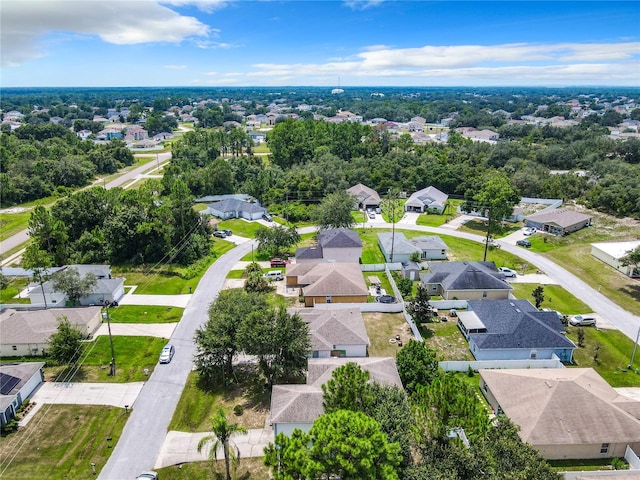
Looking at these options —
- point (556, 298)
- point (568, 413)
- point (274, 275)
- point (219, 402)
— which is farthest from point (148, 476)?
point (556, 298)

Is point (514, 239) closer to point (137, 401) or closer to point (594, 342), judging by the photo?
point (594, 342)

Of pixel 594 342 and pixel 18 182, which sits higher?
pixel 18 182

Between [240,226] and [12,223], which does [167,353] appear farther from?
[12,223]

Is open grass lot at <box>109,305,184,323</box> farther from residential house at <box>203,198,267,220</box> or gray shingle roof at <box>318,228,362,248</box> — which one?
residential house at <box>203,198,267,220</box>

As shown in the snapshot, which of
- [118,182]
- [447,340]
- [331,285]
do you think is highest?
[118,182]

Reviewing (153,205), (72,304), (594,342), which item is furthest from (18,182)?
(594,342)

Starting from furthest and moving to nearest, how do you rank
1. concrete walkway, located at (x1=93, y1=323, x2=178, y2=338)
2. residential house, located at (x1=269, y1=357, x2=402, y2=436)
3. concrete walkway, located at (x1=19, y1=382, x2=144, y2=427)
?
concrete walkway, located at (x1=93, y1=323, x2=178, y2=338)
concrete walkway, located at (x1=19, y1=382, x2=144, y2=427)
residential house, located at (x1=269, y1=357, x2=402, y2=436)

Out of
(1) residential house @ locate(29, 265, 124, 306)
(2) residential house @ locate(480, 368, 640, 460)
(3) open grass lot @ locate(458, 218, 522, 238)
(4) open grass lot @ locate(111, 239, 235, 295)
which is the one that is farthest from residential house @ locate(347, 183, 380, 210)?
(2) residential house @ locate(480, 368, 640, 460)
